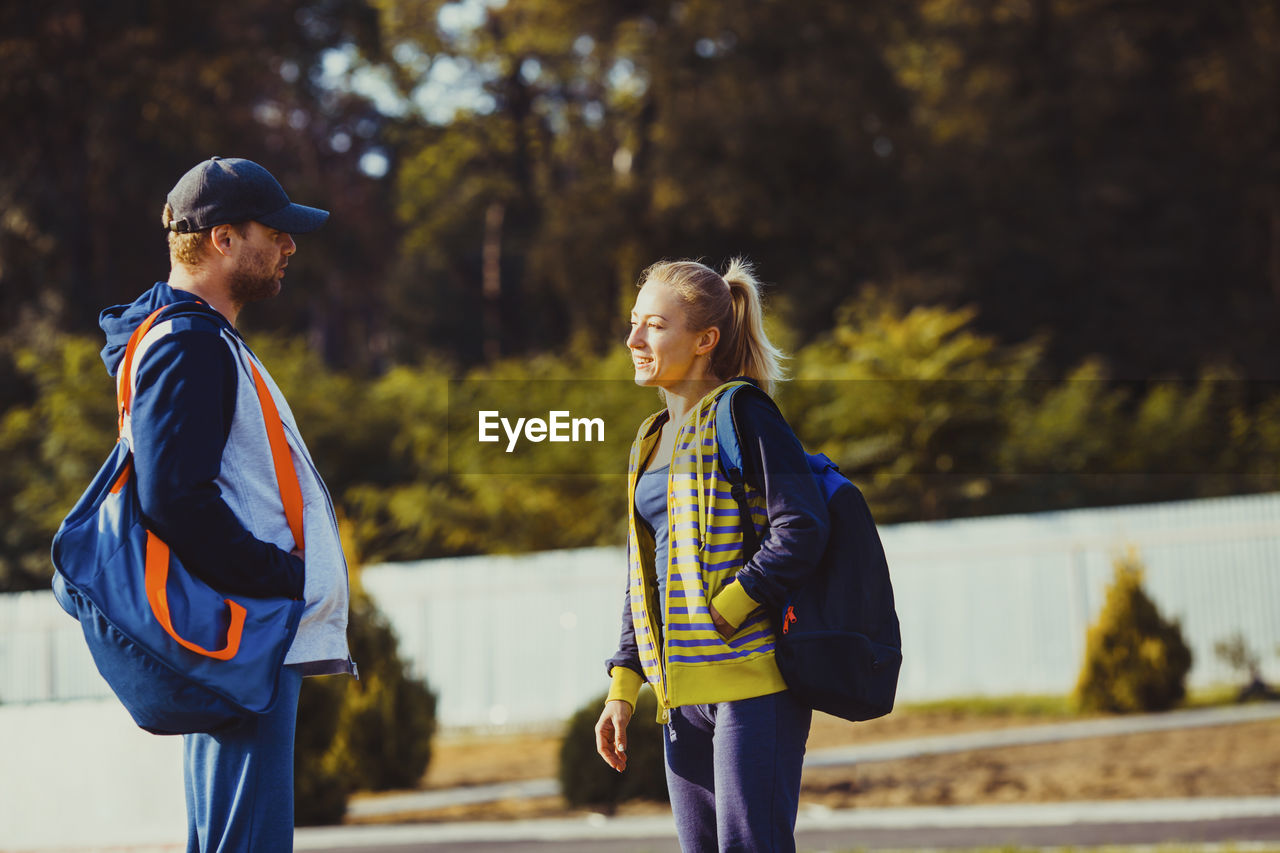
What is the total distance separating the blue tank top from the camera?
10.2ft

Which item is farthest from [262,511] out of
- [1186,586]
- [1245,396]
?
[1245,396]

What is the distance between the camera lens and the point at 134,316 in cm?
291

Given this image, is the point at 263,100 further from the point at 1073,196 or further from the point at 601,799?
the point at 601,799

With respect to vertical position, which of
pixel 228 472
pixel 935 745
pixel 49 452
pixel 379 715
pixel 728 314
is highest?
pixel 49 452

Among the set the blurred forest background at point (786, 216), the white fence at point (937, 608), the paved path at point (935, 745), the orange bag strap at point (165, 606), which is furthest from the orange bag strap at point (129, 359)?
the blurred forest background at point (786, 216)

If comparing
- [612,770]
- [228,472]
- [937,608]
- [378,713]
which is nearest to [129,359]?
[228,472]

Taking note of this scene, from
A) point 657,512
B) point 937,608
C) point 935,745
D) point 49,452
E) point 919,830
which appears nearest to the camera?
point 657,512

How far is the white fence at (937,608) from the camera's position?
14.3 meters

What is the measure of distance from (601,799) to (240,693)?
6566 millimetres

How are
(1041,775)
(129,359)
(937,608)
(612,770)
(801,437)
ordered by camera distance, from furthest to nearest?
(801,437)
(937,608)
(1041,775)
(612,770)
(129,359)

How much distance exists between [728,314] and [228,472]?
1.17 meters

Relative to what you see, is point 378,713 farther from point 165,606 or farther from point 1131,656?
point 165,606

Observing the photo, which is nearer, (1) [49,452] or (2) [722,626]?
(2) [722,626]

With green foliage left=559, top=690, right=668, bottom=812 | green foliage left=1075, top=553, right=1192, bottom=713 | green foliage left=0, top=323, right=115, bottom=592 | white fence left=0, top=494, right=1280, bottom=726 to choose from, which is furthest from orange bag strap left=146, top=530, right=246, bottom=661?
green foliage left=0, top=323, right=115, bottom=592
